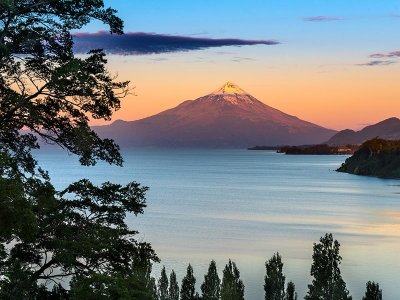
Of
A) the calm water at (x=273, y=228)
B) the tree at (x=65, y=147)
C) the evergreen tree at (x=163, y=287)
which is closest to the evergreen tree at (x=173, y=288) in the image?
the evergreen tree at (x=163, y=287)

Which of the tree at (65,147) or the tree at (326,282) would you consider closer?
the tree at (65,147)

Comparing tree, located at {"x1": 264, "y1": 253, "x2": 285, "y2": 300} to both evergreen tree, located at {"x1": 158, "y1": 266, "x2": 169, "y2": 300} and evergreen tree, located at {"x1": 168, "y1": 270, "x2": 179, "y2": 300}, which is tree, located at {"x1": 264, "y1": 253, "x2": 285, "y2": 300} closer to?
evergreen tree, located at {"x1": 168, "y1": 270, "x2": 179, "y2": 300}

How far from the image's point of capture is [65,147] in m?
17.5

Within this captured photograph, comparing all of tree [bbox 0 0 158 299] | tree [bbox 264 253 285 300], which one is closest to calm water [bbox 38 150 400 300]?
tree [bbox 264 253 285 300]

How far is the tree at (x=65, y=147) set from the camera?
15.7 meters

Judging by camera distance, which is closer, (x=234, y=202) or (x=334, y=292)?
(x=334, y=292)

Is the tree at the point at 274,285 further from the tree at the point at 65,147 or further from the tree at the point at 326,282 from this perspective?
the tree at the point at 65,147

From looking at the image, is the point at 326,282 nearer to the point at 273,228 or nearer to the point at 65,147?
the point at 65,147

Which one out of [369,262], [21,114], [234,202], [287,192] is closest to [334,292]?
[369,262]

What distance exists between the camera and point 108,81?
57.7 feet

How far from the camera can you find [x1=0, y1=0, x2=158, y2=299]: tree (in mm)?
15742

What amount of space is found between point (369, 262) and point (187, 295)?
90.4 feet

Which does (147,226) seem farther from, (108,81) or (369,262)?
(108,81)

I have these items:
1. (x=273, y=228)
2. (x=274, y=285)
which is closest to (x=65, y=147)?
(x=274, y=285)
